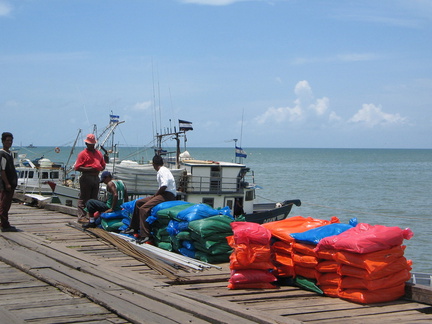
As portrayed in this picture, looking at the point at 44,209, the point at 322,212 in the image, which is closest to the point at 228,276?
the point at 44,209

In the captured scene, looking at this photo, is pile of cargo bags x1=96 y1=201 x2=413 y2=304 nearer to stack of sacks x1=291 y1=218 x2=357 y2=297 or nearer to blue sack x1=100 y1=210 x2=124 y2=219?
stack of sacks x1=291 y1=218 x2=357 y2=297

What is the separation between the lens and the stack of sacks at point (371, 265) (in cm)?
566

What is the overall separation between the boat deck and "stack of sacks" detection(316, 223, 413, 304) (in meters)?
0.13

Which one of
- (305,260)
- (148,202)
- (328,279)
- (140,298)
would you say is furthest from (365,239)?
(148,202)

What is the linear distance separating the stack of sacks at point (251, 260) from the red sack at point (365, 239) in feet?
2.35

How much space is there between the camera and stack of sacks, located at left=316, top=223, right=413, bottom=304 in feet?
18.6

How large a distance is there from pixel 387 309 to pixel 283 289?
125 cm

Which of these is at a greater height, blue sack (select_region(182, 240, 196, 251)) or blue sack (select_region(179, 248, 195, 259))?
blue sack (select_region(182, 240, 196, 251))

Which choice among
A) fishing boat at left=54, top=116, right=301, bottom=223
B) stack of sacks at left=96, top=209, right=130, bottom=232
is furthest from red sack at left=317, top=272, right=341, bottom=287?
fishing boat at left=54, top=116, right=301, bottom=223

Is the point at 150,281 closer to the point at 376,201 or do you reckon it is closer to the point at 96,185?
the point at 96,185

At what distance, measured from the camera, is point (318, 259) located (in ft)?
20.3

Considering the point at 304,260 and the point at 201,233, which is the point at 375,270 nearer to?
the point at 304,260

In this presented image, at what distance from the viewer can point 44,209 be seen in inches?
530

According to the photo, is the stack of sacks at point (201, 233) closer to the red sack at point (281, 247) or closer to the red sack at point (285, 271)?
the red sack at point (281, 247)
